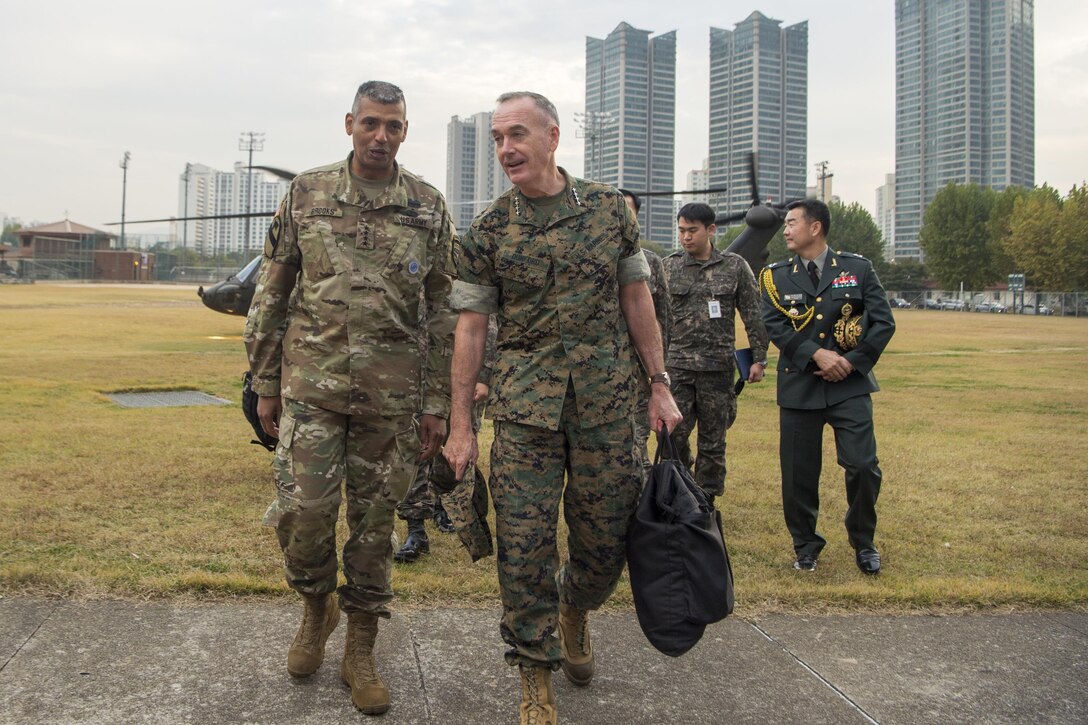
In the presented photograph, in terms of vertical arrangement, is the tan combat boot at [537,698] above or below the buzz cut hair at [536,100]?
below

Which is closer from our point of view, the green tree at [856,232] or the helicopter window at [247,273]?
the helicopter window at [247,273]

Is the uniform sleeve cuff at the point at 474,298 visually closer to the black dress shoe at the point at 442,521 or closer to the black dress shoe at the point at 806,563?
the black dress shoe at the point at 442,521

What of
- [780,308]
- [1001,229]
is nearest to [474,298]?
[780,308]

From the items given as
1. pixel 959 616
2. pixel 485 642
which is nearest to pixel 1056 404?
pixel 959 616

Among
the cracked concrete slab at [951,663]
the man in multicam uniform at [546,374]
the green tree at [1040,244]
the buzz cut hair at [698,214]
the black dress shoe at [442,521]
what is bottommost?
the cracked concrete slab at [951,663]

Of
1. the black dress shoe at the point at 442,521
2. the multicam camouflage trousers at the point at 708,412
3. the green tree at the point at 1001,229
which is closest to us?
the black dress shoe at the point at 442,521

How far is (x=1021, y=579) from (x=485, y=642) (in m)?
3.01

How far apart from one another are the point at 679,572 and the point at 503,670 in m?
0.94

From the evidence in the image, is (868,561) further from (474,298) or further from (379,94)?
(379,94)

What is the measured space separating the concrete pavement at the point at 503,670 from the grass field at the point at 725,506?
0.91ft

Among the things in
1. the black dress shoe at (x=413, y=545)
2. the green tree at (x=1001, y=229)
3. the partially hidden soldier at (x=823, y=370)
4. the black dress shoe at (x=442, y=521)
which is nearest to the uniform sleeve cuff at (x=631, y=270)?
the partially hidden soldier at (x=823, y=370)

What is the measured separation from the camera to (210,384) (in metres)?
13.1

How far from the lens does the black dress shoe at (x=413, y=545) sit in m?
4.84

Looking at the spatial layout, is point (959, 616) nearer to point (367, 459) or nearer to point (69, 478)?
point (367, 459)
